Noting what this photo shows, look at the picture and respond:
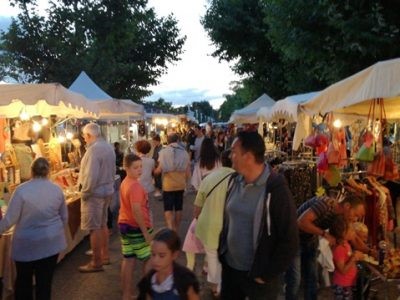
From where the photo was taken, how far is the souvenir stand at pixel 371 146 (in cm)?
459

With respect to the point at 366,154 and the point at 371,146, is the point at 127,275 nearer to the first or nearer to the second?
the point at 366,154

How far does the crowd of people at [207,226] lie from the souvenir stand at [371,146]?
0.77 meters

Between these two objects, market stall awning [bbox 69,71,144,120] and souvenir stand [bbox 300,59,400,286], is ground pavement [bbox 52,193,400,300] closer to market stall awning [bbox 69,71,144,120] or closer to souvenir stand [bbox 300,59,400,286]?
souvenir stand [bbox 300,59,400,286]

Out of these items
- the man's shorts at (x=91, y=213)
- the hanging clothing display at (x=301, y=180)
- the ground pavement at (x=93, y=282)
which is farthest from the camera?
the hanging clothing display at (x=301, y=180)

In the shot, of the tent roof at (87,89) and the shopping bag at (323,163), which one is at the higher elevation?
the tent roof at (87,89)

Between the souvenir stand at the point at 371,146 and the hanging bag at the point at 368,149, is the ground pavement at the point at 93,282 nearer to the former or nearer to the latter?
the souvenir stand at the point at 371,146

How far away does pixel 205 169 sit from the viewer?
7059 mm

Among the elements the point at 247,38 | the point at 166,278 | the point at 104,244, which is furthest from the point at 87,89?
the point at 247,38

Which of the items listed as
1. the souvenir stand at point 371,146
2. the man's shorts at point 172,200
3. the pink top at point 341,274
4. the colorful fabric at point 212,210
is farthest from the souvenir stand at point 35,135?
the pink top at point 341,274

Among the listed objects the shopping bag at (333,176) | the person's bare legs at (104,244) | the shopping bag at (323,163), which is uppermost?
the shopping bag at (323,163)

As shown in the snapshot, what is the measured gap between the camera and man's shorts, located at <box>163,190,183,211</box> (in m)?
8.21

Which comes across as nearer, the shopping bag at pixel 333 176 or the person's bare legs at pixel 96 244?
the shopping bag at pixel 333 176

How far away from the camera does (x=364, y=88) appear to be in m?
4.69

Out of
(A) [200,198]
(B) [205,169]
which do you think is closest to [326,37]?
(B) [205,169]
